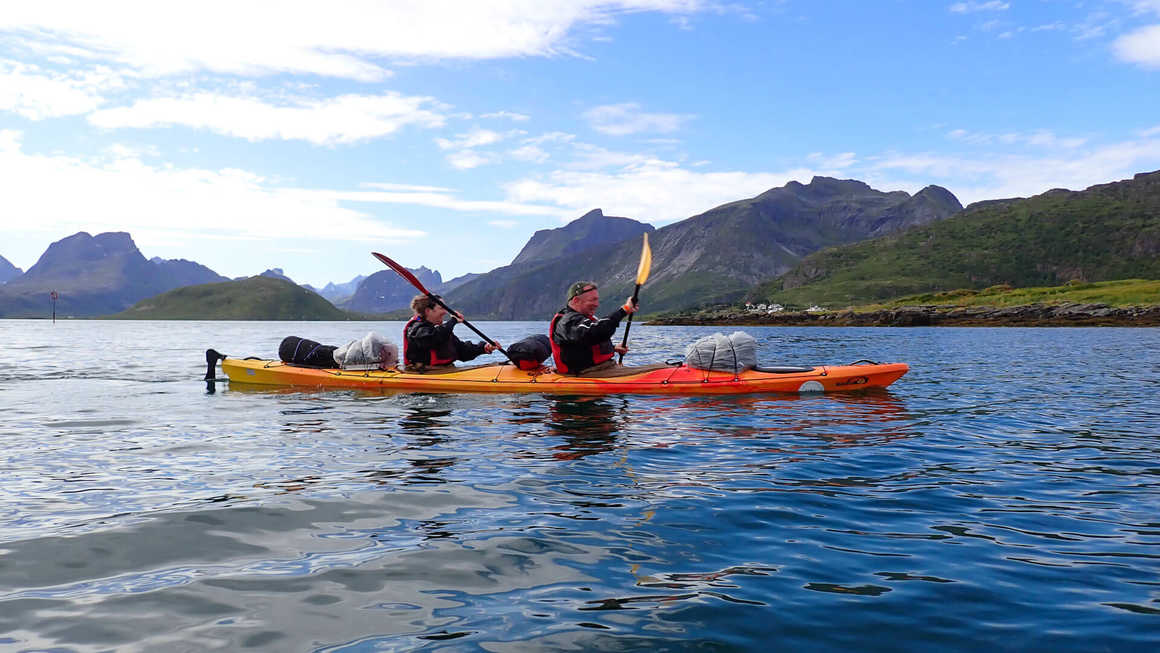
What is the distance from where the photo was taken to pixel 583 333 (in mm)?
15289

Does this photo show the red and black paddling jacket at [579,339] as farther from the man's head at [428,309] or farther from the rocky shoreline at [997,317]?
the rocky shoreline at [997,317]

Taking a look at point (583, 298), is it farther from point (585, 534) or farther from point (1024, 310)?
point (1024, 310)

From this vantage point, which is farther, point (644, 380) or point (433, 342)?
point (433, 342)

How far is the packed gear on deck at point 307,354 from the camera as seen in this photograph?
770 inches

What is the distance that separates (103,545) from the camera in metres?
5.90

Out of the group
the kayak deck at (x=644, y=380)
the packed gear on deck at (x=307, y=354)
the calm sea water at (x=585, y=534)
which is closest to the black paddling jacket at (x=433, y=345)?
the kayak deck at (x=644, y=380)

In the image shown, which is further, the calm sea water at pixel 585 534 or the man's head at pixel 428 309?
the man's head at pixel 428 309

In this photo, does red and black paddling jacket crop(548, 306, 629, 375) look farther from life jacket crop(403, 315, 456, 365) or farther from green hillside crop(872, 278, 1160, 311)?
green hillside crop(872, 278, 1160, 311)

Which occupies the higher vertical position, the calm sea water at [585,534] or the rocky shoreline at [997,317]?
the rocky shoreline at [997,317]

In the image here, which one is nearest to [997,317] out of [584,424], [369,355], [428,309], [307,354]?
[428,309]

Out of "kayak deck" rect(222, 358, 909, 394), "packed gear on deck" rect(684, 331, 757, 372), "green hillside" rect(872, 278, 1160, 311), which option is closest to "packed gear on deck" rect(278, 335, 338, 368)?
"kayak deck" rect(222, 358, 909, 394)

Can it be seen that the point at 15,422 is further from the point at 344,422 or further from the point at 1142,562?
the point at 1142,562

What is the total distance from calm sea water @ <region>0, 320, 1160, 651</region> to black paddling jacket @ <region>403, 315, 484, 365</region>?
4830 mm

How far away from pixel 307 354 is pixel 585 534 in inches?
627
